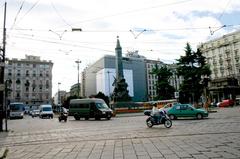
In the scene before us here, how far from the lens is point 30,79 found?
361 ft

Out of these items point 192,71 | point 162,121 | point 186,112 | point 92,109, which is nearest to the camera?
point 162,121

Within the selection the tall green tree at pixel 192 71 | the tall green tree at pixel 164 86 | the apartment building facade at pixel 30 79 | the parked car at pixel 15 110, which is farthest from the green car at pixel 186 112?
the apartment building facade at pixel 30 79

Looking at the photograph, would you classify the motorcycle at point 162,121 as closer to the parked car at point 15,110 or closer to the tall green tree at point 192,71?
the parked car at point 15,110

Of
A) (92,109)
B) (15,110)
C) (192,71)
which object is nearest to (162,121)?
(92,109)

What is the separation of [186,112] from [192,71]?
30877mm

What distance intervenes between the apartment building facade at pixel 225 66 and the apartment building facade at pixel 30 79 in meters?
58.7

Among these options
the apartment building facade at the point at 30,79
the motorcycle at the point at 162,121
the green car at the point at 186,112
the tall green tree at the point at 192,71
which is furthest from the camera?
the apartment building facade at the point at 30,79

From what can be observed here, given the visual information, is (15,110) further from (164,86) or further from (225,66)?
(225,66)

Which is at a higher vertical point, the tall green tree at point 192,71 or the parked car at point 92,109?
the tall green tree at point 192,71

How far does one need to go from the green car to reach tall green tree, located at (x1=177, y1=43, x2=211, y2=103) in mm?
29603

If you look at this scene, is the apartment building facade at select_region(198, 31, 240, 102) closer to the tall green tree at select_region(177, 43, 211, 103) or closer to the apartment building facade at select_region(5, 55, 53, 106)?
the tall green tree at select_region(177, 43, 211, 103)

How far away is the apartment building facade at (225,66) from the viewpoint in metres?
75.4

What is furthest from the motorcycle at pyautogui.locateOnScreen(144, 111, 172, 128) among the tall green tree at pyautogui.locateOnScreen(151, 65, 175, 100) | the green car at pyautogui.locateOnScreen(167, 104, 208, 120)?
the tall green tree at pyautogui.locateOnScreen(151, 65, 175, 100)

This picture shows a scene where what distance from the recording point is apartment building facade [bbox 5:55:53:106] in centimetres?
10588
